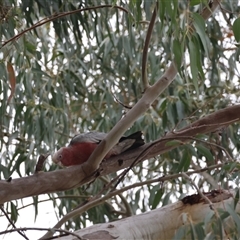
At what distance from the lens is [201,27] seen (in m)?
1.33

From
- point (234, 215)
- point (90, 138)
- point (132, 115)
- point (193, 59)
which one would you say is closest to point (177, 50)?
point (193, 59)

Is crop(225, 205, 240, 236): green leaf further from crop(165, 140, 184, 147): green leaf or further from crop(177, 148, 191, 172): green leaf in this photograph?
crop(177, 148, 191, 172): green leaf

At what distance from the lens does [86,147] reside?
74.6 inches

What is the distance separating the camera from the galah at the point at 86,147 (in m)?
1.79

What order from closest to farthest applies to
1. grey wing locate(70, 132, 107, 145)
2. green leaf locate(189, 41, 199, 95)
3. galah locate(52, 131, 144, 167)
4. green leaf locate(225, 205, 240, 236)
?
green leaf locate(189, 41, 199, 95) → green leaf locate(225, 205, 240, 236) → galah locate(52, 131, 144, 167) → grey wing locate(70, 132, 107, 145)

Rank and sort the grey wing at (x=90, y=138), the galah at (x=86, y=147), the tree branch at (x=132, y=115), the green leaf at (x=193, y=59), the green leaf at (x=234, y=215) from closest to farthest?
the green leaf at (x=193, y=59), the green leaf at (x=234, y=215), the tree branch at (x=132, y=115), the galah at (x=86, y=147), the grey wing at (x=90, y=138)

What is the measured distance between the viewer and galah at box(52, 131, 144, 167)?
1788mm


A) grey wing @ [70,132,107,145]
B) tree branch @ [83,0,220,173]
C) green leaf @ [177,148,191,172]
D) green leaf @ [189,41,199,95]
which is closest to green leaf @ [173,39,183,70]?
green leaf @ [189,41,199,95]

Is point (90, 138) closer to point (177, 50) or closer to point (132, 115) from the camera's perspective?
point (132, 115)

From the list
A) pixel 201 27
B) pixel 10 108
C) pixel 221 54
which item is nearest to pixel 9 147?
pixel 10 108

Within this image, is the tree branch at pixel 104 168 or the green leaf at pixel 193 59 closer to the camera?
the green leaf at pixel 193 59

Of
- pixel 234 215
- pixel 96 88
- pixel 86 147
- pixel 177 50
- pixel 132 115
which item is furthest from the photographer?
pixel 96 88

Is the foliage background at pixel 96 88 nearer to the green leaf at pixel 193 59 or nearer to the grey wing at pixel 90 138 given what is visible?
the grey wing at pixel 90 138

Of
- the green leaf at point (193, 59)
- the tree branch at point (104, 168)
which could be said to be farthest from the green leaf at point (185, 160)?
the green leaf at point (193, 59)
